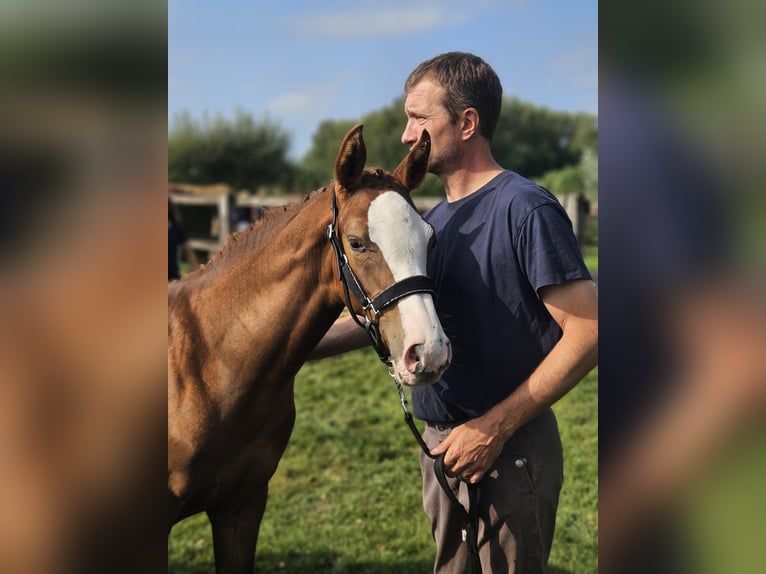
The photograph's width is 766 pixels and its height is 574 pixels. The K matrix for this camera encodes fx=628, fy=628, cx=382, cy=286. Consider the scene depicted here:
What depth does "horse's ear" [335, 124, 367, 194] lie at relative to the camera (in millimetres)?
1978

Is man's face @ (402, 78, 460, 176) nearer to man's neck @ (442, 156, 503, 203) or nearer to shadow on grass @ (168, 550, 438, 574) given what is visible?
man's neck @ (442, 156, 503, 203)

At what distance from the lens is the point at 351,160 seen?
2.02 metres

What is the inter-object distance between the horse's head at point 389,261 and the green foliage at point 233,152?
43.7m

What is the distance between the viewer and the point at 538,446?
6.98ft

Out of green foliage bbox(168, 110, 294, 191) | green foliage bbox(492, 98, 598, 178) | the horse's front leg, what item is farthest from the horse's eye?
green foliage bbox(492, 98, 598, 178)

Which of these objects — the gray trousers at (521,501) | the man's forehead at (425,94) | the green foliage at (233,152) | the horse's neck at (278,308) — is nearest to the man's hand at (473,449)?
the gray trousers at (521,501)

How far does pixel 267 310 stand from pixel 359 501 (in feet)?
8.36

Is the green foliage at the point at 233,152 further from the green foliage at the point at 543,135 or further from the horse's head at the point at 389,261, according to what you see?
the horse's head at the point at 389,261

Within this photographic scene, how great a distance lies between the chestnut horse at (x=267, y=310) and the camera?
1.95 meters

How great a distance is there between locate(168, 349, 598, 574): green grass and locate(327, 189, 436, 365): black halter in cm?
208

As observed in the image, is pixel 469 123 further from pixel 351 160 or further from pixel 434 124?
pixel 351 160
